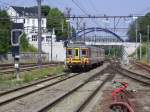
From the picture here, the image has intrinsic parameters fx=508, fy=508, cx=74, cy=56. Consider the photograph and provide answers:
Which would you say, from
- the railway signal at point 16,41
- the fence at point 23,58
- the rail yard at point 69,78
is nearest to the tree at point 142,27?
the rail yard at point 69,78

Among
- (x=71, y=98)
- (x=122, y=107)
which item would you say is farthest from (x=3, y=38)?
(x=122, y=107)

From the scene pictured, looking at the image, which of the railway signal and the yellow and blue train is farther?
the yellow and blue train

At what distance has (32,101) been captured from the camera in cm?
1997

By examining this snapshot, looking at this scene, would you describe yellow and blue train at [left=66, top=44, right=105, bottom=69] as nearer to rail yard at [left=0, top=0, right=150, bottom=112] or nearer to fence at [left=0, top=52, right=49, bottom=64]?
rail yard at [left=0, top=0, right=150, bottom=112]

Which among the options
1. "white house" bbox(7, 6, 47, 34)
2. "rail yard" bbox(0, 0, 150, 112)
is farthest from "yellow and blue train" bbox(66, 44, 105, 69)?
"white house" bbox(7, 6, 47, 34)

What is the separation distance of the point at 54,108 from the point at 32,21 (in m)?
136

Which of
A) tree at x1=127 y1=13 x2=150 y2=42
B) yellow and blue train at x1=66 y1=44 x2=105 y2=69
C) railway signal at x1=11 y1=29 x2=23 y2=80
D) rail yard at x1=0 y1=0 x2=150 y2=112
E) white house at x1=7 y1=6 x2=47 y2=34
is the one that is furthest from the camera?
tree at x1=127 y1=13 x2=150 y2=42

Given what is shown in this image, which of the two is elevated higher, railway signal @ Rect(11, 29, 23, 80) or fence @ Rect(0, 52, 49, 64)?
railway signal @ Rect(11, 29, 23, 80)

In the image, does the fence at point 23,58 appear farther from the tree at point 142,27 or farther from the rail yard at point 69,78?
the tree at point 142,27

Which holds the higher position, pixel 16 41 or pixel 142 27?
pixel 142 27

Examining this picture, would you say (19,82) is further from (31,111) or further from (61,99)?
(31,111)

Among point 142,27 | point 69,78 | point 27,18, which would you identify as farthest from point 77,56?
point 142,27

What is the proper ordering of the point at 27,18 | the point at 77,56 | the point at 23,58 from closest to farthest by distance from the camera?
the point at 77,56, the point at 27,18, the point at 23,58

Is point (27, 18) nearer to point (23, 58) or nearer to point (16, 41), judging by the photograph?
point (23, 58)
